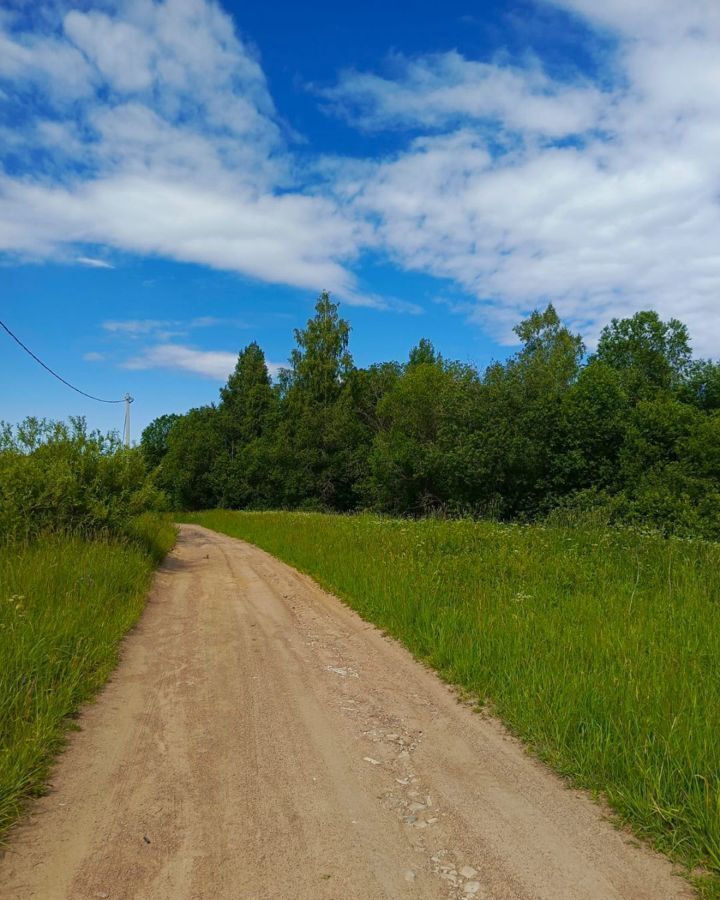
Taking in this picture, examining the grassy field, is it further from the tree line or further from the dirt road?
the tree line

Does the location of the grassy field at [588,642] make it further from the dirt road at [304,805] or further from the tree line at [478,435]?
the tree line at [478,435]

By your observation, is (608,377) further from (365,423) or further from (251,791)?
(251,791)

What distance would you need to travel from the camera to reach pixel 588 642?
18.4 ft

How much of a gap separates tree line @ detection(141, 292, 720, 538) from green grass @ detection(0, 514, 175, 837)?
4.88 metres

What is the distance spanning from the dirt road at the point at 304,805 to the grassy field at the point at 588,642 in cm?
29

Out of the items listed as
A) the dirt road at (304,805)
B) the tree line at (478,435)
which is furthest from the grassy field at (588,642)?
the tree line at (478,435)

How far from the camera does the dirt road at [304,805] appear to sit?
2.79m

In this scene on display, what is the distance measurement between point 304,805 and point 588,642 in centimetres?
331

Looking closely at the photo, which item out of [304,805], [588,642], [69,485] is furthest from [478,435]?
[304,805]

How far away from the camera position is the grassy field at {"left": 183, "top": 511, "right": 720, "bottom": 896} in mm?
3449

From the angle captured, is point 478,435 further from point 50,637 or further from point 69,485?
point 50,637

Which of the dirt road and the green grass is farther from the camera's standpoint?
the green grass

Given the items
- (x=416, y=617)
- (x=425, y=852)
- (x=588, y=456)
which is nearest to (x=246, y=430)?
(x=588, y=456)

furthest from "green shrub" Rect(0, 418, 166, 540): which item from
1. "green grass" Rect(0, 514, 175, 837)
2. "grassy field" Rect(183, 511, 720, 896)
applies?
"grassy field" Rect(183, 511, 720, 896)
